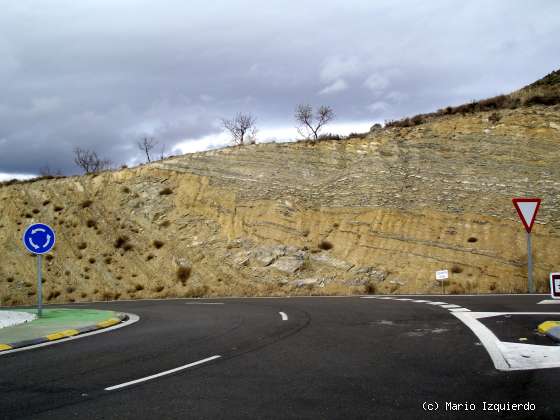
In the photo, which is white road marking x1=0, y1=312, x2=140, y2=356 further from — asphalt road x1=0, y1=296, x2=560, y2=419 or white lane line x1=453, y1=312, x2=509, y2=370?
white lane line x1=453, y1=312, x2=509, y2=370

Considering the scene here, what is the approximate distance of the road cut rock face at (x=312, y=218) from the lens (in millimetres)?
27031

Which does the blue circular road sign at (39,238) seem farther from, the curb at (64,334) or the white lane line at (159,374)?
the white lane line at (159,374)

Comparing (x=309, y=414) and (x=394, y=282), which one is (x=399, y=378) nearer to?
(x=309, y=414)

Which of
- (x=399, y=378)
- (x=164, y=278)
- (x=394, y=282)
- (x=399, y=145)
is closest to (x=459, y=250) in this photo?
(x=394, y=282)

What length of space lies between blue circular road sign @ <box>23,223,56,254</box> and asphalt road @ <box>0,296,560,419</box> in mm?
4935

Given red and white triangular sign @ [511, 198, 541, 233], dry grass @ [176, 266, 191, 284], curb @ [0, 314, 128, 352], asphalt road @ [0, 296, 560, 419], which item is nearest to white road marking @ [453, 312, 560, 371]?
asphalt road @ [0, 296, 560, 419]

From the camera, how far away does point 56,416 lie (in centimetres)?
591

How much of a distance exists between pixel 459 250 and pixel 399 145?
33.2 feet

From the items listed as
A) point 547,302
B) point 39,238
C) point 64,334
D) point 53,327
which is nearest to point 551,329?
point 547,302

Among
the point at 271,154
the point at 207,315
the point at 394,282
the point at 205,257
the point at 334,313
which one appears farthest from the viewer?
the point at 271,154

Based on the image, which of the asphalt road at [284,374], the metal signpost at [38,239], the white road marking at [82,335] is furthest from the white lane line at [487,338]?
the metal signpost at [38,239]

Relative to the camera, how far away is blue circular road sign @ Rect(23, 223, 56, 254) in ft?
52.7

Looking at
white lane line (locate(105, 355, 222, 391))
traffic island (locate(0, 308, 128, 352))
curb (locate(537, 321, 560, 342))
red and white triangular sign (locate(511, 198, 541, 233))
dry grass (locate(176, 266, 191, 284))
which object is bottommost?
dry grass (locate(176, 266, 191, 284))

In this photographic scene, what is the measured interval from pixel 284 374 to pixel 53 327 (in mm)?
8815
